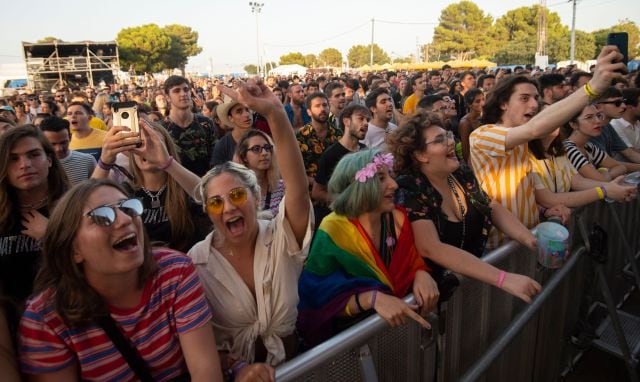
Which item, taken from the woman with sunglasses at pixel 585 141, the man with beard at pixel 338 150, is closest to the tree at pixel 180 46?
the man with beard at pixel 338 150

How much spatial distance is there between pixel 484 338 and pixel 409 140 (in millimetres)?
1272

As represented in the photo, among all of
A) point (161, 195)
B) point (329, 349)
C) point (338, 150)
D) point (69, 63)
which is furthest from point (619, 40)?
point (69, 63)

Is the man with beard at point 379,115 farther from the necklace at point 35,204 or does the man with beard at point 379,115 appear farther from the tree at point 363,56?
the tree at point 363,56

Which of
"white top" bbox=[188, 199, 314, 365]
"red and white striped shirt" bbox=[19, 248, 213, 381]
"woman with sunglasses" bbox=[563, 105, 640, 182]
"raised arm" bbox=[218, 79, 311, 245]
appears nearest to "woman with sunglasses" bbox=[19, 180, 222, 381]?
"red and white striped shirt" bbox=[19, 248, 213, 381]

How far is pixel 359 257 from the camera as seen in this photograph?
7.21 feet

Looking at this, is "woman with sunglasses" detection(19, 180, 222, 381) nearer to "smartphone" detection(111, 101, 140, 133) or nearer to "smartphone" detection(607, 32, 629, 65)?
"smartphone" detection(111, 101, 140, 133)

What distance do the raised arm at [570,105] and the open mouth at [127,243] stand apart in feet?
7.65

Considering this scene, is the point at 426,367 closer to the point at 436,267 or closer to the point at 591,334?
the point at 436,267

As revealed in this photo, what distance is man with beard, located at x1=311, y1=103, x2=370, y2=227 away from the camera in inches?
167

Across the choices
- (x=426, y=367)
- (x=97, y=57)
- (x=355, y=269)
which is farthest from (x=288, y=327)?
(x=97, y=57)

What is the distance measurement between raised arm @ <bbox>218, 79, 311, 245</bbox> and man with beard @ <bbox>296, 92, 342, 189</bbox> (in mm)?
2844

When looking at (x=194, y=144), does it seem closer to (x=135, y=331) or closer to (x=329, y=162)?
(x=329, y=162)

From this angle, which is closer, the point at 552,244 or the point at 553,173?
the point at 552,244

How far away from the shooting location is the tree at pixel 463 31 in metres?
72.0
